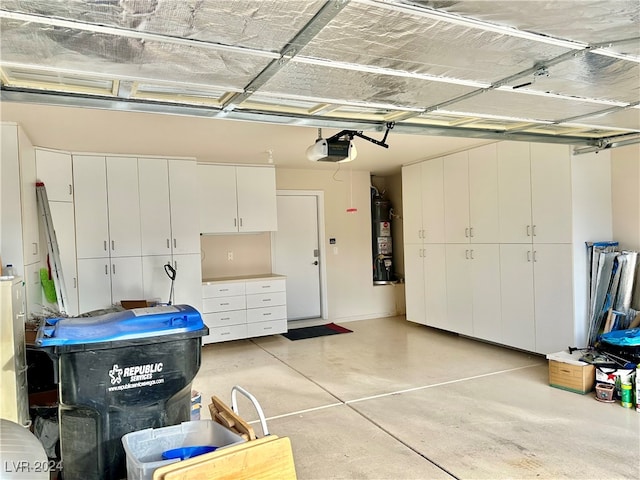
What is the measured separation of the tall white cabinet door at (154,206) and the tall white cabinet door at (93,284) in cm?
48

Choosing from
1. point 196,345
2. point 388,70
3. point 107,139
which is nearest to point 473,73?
point 388,70

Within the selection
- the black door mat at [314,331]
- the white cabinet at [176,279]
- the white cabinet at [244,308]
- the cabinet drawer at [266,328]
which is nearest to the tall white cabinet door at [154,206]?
the white cabinet at [176,279]

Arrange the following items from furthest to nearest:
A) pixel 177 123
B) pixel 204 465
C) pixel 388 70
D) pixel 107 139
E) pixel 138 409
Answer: pixel 107 139 < pixel 177 123 < pixel 388 70 < pixel 138 409 < pixel 204 465

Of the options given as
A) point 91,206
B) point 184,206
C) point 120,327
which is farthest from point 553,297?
point 91,206

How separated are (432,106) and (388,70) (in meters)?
0.73

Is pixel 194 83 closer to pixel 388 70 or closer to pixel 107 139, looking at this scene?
pixel 388 70

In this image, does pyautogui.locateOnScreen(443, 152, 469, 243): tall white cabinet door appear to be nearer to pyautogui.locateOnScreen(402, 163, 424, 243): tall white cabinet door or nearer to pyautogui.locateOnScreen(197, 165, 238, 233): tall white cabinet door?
pyautogui.locateOnScreen(402, 163, 424, 243): tall white cabinet door

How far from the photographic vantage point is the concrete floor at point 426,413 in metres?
2.56

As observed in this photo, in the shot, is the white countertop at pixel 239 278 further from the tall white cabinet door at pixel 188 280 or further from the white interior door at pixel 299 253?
the white interior door at pixel 299 253

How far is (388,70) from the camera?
199 centimetres

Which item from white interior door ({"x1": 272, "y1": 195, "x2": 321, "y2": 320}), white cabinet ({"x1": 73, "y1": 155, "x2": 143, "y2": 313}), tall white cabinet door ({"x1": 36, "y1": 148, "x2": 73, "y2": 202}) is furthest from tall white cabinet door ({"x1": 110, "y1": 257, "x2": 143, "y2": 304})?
white interior door ({"x1": 272, "y1": 195, "x2": 321, "y2": 320})

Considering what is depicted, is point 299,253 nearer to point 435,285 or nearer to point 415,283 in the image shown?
point 415,283

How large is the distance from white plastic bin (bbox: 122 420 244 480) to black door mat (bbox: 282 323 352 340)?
4.28m

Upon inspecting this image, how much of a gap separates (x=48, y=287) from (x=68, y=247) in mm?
723
